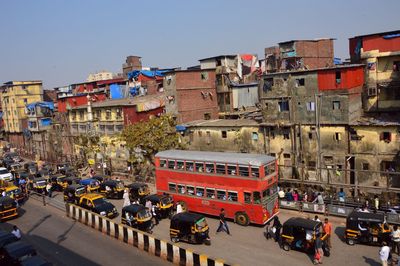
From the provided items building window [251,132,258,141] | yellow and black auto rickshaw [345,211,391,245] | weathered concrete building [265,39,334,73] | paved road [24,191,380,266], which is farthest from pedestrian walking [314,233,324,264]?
weathered concrete building [265,39,334,73]

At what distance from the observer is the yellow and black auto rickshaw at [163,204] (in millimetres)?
28781

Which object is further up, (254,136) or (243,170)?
(254,136)

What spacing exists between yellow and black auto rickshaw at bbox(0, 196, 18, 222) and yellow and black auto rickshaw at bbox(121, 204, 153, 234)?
42.0ft

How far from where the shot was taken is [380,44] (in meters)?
37.3

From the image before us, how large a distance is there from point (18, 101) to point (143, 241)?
241 ft

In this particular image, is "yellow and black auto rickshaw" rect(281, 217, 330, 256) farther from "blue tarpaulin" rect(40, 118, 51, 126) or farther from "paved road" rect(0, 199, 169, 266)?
"blue tarpaulin" rect(40, 118, 51, 126)

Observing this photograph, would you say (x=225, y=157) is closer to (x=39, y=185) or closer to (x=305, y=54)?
(x=39, y=185)

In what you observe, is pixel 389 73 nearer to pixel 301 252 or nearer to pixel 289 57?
pixel 289 57

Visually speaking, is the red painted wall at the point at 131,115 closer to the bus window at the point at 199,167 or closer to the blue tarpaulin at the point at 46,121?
the bus window at the point at 199,167

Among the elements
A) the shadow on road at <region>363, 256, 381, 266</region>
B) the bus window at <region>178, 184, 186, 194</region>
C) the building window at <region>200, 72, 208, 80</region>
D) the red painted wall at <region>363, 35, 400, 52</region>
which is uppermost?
the red painted wall at <region>363, 35, 400, 52</region>

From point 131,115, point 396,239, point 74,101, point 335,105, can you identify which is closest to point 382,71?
point 335,105

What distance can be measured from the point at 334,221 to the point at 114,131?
34.7 metres

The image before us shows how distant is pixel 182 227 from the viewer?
23.3 metres

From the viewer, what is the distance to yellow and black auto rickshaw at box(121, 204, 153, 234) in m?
25.6
